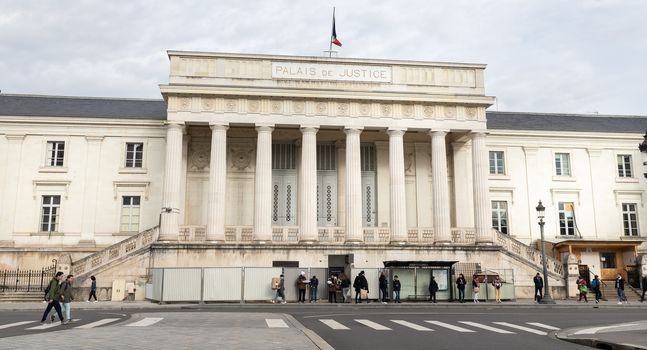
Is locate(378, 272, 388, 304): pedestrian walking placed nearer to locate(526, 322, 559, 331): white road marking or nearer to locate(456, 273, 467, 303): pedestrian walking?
locate(456, 273, 467, 303): pedestrian walking

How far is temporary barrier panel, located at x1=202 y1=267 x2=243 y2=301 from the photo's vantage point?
29.7 metres

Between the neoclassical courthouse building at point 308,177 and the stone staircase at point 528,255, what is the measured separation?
113 millimetres

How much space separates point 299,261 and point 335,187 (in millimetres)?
7495

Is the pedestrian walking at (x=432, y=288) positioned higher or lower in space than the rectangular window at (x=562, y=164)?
lower

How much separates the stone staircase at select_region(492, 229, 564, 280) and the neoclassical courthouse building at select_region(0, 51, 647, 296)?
0.11 metres

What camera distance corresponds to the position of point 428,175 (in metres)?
41.7

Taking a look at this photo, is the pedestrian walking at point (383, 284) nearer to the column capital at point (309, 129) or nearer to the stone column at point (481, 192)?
the stone column at point (481, 192)

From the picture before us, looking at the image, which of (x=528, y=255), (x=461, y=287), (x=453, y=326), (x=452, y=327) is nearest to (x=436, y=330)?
(x=452, y=327)

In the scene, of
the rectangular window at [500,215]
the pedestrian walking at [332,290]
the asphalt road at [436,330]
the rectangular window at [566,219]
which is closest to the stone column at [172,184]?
the pedestrian walking at [332,290]

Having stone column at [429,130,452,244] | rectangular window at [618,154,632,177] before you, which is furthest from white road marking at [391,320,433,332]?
rectangular window at [618,154,632,177]

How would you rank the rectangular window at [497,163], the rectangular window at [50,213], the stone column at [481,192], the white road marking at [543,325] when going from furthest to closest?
1. the rectangular window at [497,163]
2. the rectangular window at [50,213]
3. the stone column at [481,192]
4. the white road marking at [543,325]

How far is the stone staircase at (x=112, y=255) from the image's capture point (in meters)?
32.8

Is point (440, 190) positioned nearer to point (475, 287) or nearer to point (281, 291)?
point (475, 287)

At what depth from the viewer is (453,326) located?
57.2 ft
